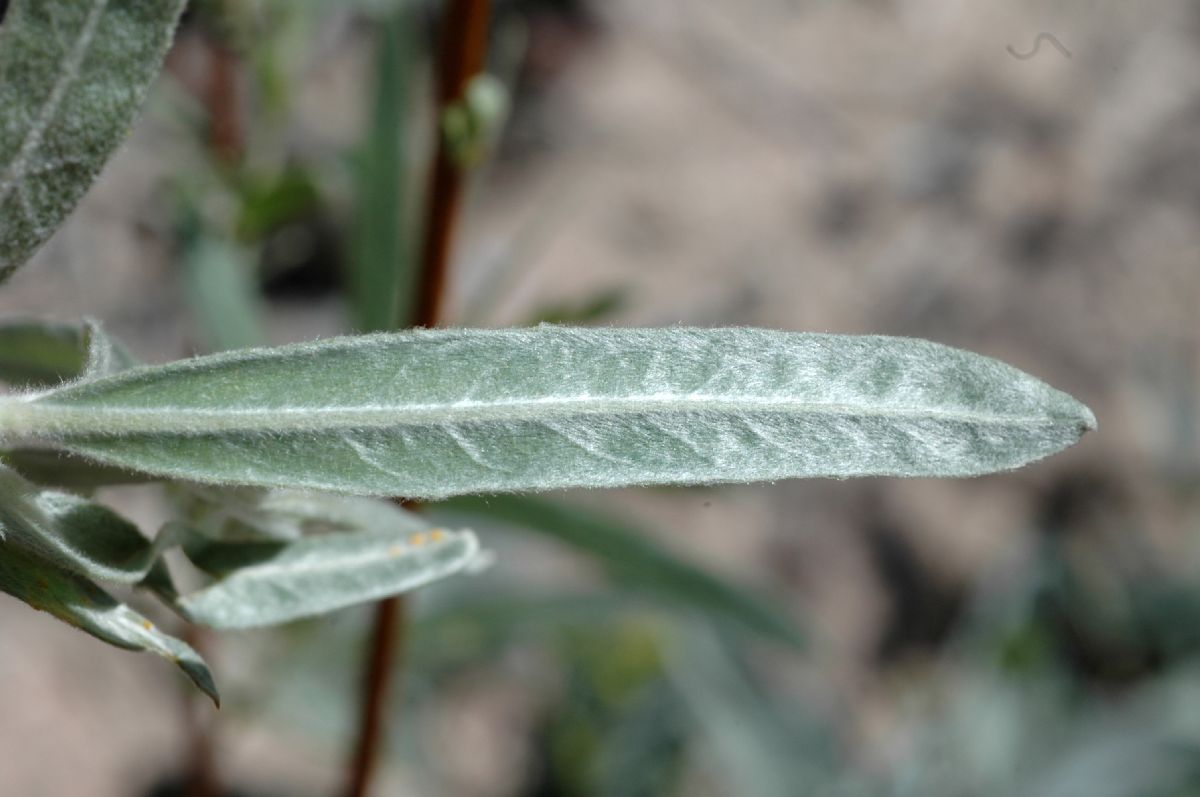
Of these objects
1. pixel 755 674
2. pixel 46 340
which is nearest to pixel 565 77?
pixel 755 674

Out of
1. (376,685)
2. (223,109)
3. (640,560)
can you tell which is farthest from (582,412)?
(223,109)

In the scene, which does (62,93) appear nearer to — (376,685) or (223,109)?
(376,685)

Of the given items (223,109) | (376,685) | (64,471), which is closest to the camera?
(64,471)

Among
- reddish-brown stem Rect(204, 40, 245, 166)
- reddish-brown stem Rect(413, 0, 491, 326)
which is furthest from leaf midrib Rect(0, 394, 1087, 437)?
reddish-brown stem Rect(204, 40, 245, 166)

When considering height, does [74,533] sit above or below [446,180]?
below

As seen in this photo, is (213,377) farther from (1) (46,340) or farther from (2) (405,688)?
(2) (405,688)
